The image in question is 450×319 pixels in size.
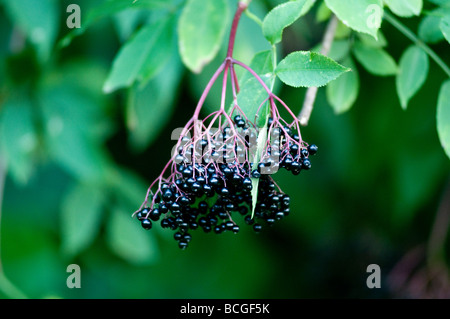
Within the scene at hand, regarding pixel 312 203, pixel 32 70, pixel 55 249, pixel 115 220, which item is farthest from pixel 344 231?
pixel 32 70

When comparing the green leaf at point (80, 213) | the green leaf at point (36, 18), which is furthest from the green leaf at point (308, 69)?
the green leaf at point (80, 213)

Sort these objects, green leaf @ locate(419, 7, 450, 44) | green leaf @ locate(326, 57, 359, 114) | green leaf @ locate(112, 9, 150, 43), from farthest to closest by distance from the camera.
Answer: green leaf @ locate(112, 9, 150, 43)
green leaf @ locate(326, 57, 359, 114)
green leaf @ locate(419, 7, 450, 44)

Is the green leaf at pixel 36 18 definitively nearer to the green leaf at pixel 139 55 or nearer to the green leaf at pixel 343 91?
the green leaf at pixel 139 55

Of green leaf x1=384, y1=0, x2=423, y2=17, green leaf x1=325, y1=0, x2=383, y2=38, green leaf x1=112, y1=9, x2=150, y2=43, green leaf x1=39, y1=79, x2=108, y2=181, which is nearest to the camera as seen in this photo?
green leaf x1=325, y1=0, x2=383, y2=38

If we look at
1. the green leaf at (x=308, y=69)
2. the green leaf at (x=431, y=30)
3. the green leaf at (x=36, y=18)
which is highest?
the green leaf at (x=36, y=18)

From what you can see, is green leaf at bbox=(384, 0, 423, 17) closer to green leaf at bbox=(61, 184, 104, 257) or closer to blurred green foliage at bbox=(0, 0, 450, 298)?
blurred green foliage at bbox=(0, 0, 450, 298)

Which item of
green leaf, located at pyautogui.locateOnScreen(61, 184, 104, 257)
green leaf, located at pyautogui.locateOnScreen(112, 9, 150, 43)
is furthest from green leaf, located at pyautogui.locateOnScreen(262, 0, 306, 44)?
green leaf, located at pyautogui.locateOnScreen(61, 184, 104, 257)
